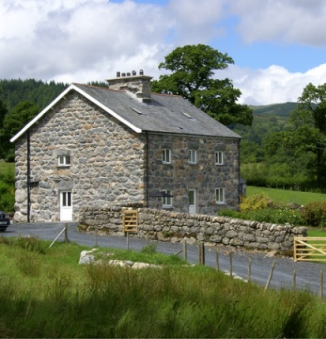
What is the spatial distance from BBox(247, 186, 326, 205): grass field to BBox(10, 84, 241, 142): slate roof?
1553cm

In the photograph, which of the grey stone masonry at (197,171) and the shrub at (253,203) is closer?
the grey stone masonry at (197,171)

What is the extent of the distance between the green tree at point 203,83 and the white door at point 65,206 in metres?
22.7

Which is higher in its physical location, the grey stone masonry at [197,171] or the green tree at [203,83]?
the green tree at [203,83]

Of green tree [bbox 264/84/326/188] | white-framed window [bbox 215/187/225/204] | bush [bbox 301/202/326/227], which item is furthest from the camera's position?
green tree [bbox 264/84/326/188]

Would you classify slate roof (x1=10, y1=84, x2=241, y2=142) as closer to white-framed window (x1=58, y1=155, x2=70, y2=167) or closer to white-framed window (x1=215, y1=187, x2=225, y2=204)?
white-framed window (x1=58, y1=155, x2=70, y2=167)

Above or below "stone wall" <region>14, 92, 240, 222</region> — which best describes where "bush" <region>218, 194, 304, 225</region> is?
below

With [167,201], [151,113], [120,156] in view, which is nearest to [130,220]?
[120,156]

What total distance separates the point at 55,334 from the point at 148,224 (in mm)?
21780

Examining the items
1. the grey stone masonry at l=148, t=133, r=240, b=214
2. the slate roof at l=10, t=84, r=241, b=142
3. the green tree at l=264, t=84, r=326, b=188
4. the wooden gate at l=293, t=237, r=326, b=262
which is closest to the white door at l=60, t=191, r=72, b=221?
the slate roof at l=10, t=84, r=241, b=142

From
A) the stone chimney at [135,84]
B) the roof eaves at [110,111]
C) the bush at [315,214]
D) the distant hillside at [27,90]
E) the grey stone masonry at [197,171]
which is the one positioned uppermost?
the distant hillside at [27,90]

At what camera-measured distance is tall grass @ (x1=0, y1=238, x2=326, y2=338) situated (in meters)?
9.38

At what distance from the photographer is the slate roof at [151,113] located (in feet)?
122

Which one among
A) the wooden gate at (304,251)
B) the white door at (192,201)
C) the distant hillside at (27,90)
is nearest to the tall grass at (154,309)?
the wooden gate at (304,251)

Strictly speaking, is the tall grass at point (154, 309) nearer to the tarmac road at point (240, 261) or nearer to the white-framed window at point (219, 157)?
the tarmac road at point (240, 261)
